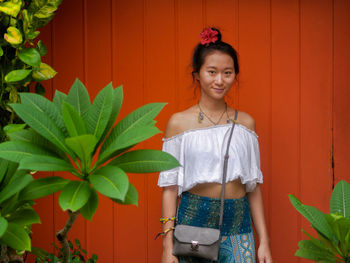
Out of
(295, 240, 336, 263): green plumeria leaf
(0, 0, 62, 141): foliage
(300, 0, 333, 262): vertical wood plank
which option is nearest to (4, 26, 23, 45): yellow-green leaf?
(0, 0, 62, 141): foliage

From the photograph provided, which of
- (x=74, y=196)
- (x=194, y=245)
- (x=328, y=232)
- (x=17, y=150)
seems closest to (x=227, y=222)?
(x=194, y=245)

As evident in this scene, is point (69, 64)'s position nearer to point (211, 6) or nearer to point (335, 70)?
point (211, 6)

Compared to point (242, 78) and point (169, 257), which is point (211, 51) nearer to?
point (242, 78)

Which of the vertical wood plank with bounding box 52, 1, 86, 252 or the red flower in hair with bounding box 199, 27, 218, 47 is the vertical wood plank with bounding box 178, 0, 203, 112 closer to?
the red flower in hair with bounding box 199, 27, 218, 47

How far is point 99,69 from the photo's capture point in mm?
2367

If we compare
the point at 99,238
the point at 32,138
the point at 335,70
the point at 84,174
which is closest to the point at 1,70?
the point at 32,138

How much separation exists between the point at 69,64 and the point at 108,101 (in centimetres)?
121

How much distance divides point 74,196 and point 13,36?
2.67ft

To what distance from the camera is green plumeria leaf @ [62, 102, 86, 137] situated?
Answer: 3.74 feet

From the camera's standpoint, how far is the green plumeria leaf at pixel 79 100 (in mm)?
1274

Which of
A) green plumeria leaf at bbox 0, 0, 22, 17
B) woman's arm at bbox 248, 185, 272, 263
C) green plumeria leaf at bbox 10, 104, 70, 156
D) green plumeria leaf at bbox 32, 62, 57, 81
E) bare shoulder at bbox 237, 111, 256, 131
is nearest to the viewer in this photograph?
green plumeria leaf at bbox 10, 104, 70, 156

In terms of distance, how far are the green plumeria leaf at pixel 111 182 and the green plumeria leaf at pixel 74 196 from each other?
35 mm

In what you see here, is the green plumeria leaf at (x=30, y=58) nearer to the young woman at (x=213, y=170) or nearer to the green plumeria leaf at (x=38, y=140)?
the green plumeria leaf at (x=38, y=140)

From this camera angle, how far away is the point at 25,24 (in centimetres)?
168
